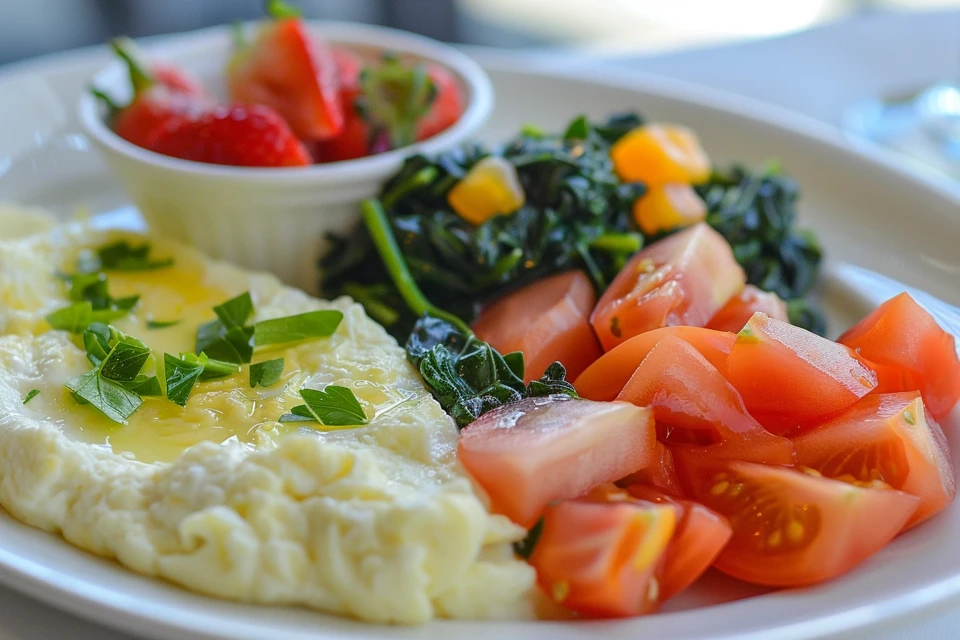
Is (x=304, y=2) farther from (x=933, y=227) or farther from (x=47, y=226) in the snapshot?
(x=933, y=227)

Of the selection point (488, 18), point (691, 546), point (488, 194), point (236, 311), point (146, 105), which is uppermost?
point (146, 105)

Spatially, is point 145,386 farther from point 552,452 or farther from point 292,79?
point 292,79

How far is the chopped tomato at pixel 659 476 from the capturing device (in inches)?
100.0

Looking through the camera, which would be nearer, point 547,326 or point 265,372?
point 265,372

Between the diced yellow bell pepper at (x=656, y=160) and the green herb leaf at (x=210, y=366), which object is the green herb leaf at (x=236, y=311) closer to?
the green herb leaf at (x=210, y=366)

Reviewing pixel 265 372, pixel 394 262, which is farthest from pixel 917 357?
pixel 265 372

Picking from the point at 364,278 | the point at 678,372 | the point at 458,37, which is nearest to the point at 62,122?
the point at 364,278

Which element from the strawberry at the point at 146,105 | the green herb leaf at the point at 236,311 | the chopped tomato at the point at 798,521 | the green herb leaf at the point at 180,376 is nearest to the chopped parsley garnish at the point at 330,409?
the green herb leaf at the point at 180,376

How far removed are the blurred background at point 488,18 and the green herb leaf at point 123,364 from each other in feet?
20.3

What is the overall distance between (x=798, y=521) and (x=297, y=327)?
5.56 ft

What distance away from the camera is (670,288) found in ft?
10.2

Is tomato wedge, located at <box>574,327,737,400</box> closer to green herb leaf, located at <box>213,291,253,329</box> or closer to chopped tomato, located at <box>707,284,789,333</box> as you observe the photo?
chopped tomato, located at <box>707,284,789,333</box>

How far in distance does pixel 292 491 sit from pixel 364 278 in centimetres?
167

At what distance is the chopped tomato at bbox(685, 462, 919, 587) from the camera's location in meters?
2.30
